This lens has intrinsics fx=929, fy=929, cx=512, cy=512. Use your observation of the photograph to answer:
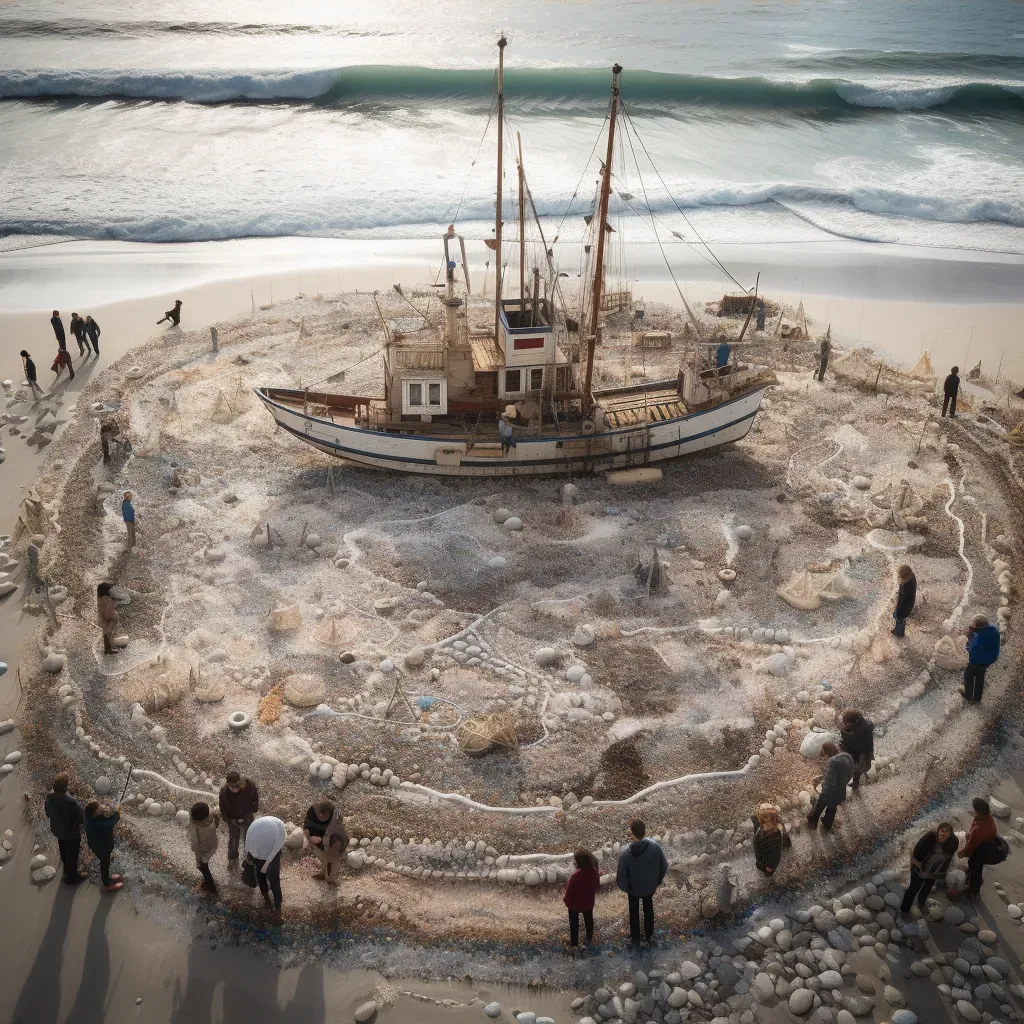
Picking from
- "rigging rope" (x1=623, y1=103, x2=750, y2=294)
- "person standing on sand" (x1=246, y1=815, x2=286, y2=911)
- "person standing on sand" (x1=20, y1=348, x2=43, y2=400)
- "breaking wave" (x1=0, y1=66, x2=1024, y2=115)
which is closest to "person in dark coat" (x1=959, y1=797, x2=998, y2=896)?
"person standing on sand" (x1=246, y1=815, x2=286, y2=911)

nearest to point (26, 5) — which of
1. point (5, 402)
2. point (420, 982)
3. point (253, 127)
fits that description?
point (253, 127)

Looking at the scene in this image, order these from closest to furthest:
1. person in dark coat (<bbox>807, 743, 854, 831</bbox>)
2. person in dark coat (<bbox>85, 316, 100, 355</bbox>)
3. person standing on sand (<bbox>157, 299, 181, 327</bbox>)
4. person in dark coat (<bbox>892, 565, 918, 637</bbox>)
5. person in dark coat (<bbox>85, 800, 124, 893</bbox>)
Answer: person in dark coat (<bbox>85, 800, 124, 893</bbox>) < person in dark coat (<bbox>807, 743, 854, 831</bbox>) < person in dark coat (<bbox>892, 565, 918, 637</bbox>) < person in dark coat (<bbox>85, 316, 100, 355</bbox>) < person standing on sand (<bbox>157, 299, 181, 327</bbox>)

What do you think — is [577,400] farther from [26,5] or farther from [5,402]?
[26,5]

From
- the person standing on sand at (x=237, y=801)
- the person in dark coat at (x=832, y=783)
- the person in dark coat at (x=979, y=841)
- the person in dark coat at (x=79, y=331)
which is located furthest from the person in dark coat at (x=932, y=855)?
the person in dark coat at (x=79, y=331)

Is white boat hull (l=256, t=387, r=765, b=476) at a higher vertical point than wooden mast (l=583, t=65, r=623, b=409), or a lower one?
lower

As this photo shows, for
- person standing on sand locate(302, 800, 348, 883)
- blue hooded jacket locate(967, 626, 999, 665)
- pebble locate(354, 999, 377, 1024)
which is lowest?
pebble locate(354, 999, 377, 1024)

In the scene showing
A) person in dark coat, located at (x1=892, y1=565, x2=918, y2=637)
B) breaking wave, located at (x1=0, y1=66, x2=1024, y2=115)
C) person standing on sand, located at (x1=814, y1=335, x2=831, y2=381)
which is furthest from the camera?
breaking wave, located at (x1=0, y1=66, x2=1024, y2=115)

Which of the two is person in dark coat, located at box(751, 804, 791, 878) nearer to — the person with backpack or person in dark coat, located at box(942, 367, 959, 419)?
the person with backpack
